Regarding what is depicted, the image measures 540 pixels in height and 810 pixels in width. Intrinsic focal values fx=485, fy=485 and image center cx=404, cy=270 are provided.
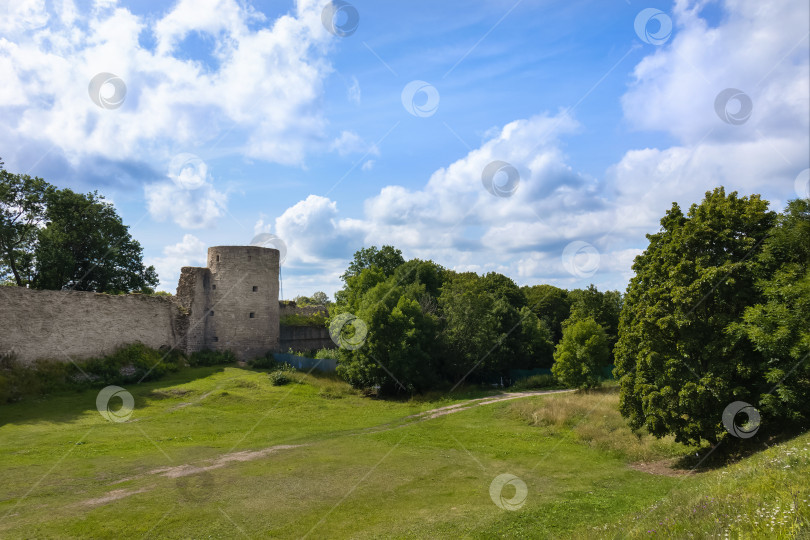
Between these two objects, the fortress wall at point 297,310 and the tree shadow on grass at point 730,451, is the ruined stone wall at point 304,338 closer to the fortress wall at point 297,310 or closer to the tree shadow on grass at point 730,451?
the fortress wall at point 297,310

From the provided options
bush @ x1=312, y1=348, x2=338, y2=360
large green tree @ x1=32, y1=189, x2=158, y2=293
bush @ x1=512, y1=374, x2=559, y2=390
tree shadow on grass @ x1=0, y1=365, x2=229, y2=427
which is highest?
large green tree @ x1=32, y1=189, x2=158, y2=293

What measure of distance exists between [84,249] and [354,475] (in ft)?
112

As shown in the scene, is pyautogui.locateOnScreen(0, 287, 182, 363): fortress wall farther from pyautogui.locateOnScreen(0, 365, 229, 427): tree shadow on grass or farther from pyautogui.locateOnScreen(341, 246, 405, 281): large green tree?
pyautogui.locateOnScreen(341, 246, 405, 281): large green tree

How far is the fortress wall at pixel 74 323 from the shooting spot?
2655 cm

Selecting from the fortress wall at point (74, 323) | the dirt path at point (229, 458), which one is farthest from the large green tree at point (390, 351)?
the fortress wall at point (74, 323)

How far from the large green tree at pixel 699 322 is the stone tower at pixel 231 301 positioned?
2851cm

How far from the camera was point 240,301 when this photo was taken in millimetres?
38656

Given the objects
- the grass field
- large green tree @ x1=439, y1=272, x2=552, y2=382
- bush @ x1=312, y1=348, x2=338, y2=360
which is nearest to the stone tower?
bush @ x1=312, y1=348, x2=338, y2=360

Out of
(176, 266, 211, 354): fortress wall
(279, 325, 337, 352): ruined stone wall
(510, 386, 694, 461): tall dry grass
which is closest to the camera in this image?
(510, 386, 694, 461): tall dry grass

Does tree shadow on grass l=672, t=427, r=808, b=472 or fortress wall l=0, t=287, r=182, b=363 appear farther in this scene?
fortress wall l=0, t=287, r=182, b=363

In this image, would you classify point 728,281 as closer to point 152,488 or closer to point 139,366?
point 152,488

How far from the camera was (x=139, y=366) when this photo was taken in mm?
31062

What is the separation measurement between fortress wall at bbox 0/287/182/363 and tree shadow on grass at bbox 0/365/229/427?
11.3 ft

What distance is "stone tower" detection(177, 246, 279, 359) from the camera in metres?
38.1
